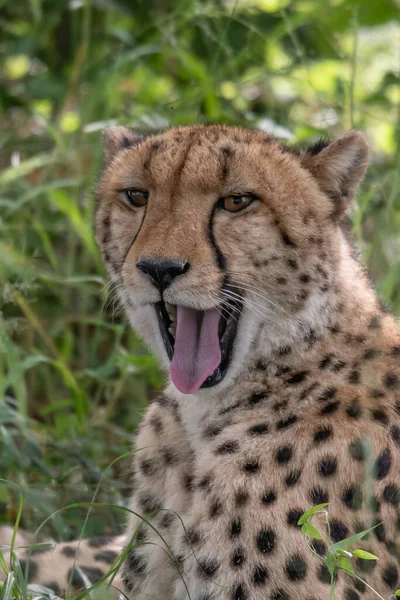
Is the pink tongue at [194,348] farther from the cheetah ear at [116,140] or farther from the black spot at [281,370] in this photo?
the cheetah ear at [116,140]

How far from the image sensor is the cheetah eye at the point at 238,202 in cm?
241

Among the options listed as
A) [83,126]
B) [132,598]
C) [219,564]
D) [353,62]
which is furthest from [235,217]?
[83,126]

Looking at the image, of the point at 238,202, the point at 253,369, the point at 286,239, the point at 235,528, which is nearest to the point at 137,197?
the point at 238,202

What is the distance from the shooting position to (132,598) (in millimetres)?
2514

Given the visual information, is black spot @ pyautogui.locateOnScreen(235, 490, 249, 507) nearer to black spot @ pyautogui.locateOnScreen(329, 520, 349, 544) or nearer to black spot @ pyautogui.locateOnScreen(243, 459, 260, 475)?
black spot @ pyautogui.locateOnScreen(243, 459, 260, 475)

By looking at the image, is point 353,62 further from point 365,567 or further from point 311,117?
point 311,117

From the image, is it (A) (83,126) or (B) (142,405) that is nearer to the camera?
(B) (142,405)

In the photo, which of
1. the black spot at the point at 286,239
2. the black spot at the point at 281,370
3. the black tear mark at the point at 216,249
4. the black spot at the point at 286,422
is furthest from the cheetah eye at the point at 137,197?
the black spot at the point at 286,422

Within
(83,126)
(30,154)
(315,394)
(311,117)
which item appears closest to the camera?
(315,394)

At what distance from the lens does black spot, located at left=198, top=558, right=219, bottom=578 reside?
220 cm

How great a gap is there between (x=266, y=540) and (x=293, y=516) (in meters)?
0.07

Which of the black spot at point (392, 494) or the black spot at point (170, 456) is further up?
the black spot at point (392, 494)

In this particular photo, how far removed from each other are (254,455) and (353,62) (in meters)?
1.52

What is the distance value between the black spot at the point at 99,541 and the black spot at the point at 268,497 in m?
0.95
